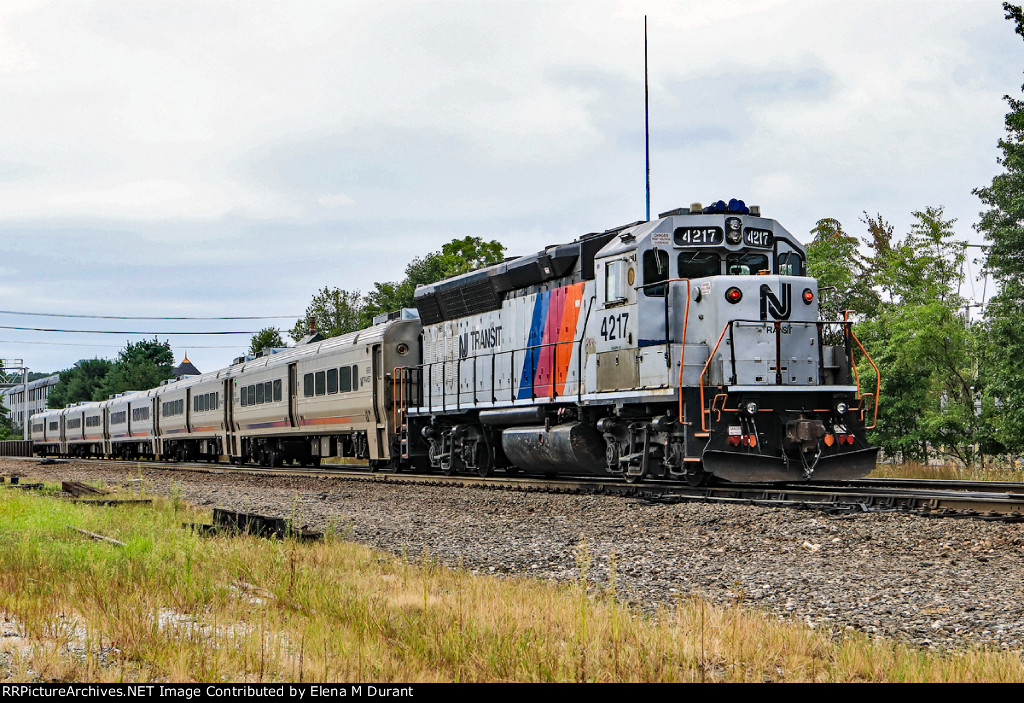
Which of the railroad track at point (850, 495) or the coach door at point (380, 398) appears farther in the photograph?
the coach door at point (380, 398)

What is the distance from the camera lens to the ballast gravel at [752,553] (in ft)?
19.7

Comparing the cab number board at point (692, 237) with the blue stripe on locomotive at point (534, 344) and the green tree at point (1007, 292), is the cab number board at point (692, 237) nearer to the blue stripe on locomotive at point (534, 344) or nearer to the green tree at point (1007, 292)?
the blue stripe on locomotive at point (534, 344)

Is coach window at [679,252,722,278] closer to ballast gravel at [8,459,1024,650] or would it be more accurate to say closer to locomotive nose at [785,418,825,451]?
locomotive nose at [785,418,825,451]

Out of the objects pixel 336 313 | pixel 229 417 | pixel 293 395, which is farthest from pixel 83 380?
pixel 293 395

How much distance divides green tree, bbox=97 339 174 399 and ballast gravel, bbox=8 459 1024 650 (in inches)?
3468

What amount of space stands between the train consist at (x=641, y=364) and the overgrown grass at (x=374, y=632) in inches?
246

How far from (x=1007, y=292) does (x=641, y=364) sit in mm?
15110

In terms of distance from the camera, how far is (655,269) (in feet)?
45.1

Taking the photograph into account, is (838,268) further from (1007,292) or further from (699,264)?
(699,264)

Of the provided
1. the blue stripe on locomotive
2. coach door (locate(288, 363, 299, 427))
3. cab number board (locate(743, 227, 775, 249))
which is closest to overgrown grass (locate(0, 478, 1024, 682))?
cab number board (locate(743, 227, 775, 249))

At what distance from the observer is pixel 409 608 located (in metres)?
6.21

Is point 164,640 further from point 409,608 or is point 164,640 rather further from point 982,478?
point 982,478

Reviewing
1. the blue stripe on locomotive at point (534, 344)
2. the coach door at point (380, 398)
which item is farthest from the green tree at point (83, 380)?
A: the blue stripe on locomotive at point (534, 344)
